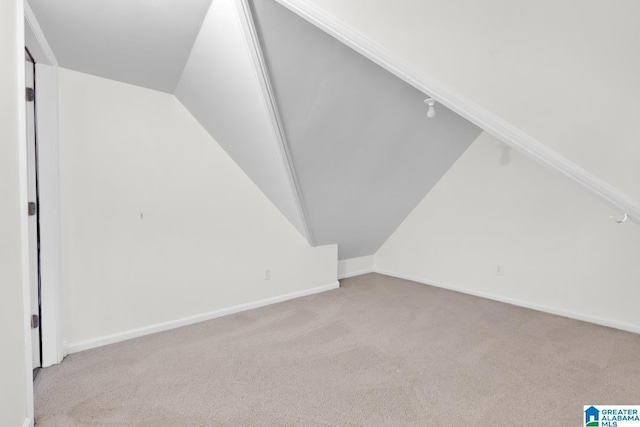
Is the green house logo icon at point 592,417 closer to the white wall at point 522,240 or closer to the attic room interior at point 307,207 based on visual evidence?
the attic room interior at point 307,207

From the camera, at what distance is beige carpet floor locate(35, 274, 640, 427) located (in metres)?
1.62

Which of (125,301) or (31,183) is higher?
(31,183)

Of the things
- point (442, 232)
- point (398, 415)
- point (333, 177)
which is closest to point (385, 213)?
point (442, 232)

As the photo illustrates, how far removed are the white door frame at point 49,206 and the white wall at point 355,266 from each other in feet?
10.1

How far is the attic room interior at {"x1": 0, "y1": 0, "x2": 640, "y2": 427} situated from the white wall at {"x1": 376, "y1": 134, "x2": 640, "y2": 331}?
22 millimetres

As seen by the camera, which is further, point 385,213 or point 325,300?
point 385,213

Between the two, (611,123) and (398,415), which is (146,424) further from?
(611,123)

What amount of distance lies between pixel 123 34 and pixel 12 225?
1286 mm

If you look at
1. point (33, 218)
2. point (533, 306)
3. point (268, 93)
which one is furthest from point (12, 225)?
point (533, 306)

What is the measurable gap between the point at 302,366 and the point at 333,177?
5.22 feet

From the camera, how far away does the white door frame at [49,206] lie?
6.91 ft

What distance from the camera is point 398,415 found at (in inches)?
63.6

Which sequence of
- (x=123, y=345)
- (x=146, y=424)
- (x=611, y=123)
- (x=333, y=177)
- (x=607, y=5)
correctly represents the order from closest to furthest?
(x=607, y=5) → (x=611, y=123) → (x=146, y=424) → (x=123, y=345) → (x=333, y=177)

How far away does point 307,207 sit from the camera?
3135 millimetres
